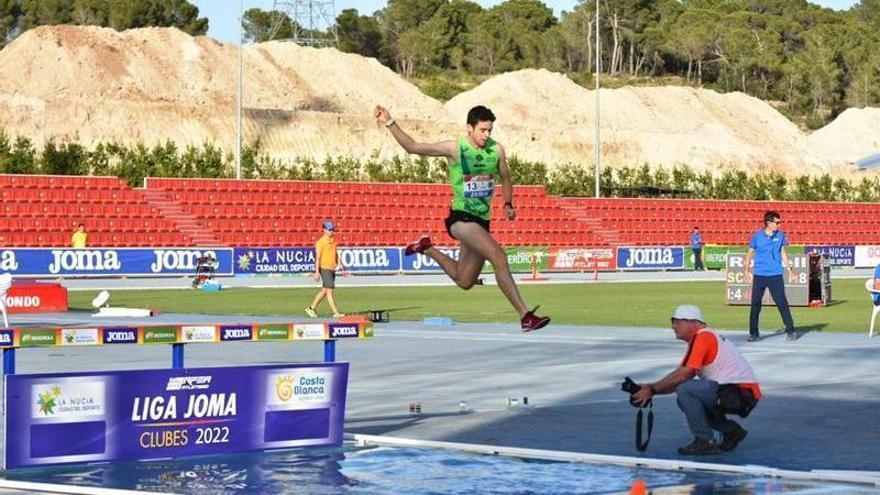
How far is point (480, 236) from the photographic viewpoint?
12797mm

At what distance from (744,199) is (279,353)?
2870 inches

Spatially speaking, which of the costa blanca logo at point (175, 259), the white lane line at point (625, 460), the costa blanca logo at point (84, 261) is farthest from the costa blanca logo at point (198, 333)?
the costa blanca logo at point (175, 259)

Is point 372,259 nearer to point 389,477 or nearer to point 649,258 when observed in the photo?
point 649,258

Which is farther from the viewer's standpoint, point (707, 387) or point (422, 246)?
point (422, 246)

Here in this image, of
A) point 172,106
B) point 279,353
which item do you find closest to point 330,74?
point 172,106

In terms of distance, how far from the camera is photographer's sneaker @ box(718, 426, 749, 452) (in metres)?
13.2

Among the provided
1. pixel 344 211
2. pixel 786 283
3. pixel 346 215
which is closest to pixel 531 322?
pixel 786 283

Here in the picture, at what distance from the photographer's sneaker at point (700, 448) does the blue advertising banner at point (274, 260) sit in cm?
4600

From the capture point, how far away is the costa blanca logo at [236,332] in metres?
13.0

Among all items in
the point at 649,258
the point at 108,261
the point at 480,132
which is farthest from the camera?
the point at 649,258

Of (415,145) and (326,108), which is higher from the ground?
(326,108)

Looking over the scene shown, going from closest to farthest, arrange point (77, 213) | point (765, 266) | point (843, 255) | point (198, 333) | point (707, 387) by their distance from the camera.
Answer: point (198, 333) → point (707, 387) → point (765, 266) → point (77, 213) → point (843, 255)

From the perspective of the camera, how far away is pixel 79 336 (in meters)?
12.2

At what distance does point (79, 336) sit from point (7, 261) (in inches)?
A: 1634
